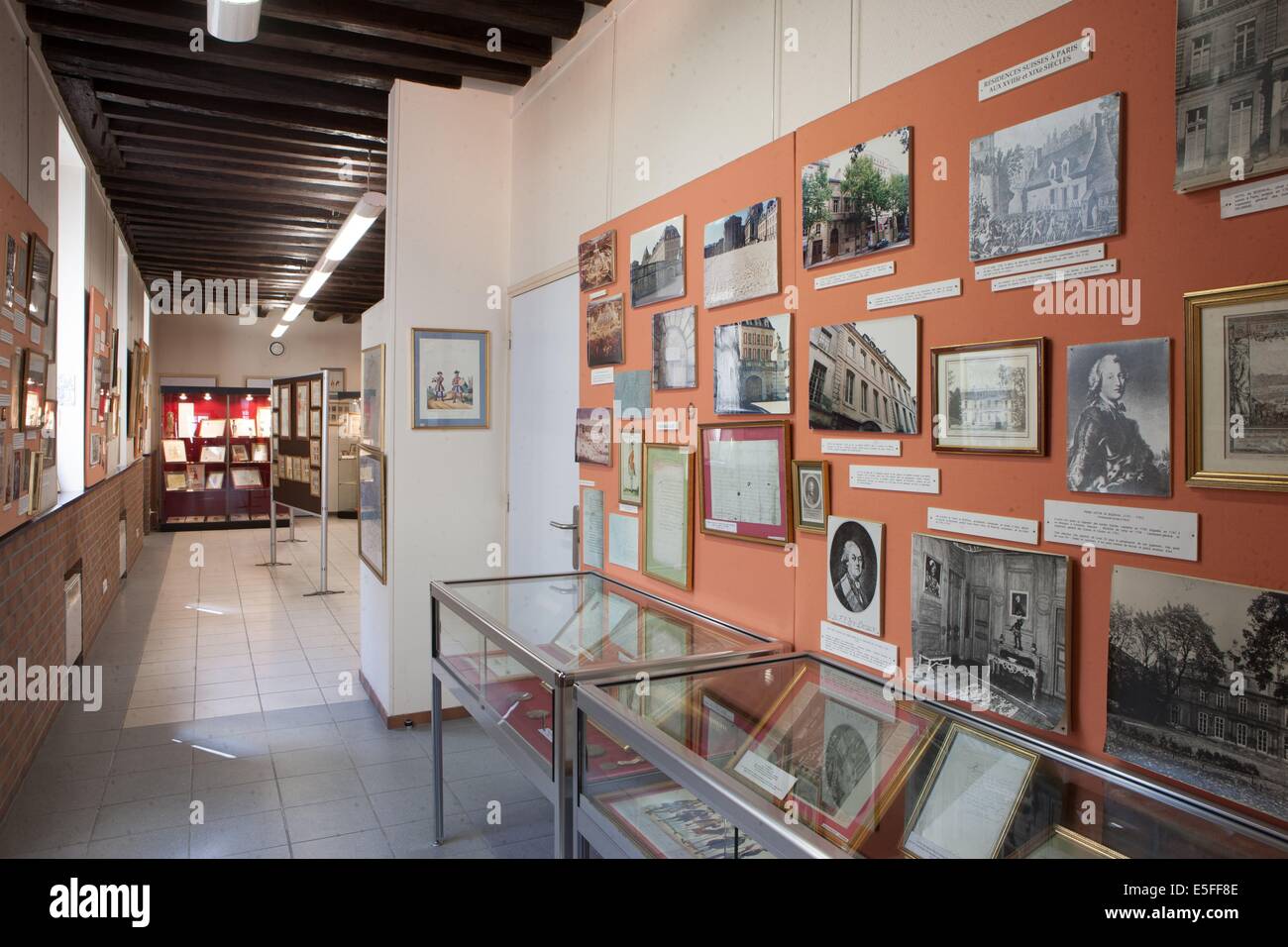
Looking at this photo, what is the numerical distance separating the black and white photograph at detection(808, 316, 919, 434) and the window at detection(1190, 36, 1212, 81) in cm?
73

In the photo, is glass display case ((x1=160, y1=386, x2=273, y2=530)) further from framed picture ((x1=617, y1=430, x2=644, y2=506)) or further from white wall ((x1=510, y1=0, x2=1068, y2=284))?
framed picture ((x1=617, y1=430, x2=644, y2=506))

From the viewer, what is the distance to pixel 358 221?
691 centimetres

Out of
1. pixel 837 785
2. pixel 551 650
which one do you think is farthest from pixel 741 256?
pixel 837 785

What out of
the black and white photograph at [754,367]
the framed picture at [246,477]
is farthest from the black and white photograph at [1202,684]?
the framed picture at [246,477]

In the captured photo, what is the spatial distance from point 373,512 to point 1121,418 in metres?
4.58

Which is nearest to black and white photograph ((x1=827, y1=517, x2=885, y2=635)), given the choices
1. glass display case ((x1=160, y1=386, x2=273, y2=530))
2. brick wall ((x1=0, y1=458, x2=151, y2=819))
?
brick wall ((x1=0, y1=458, x2=151, y2=819))

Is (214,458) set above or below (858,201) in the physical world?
→ below

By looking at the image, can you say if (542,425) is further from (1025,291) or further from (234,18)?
(1025,291)

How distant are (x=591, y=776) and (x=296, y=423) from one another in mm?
7762

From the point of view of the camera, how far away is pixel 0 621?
355cm

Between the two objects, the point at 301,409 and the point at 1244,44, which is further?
the point at 301,409

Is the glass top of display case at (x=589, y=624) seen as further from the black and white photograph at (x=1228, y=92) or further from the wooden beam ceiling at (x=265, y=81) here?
the wooden beam ceiling at (x=265, y=81)

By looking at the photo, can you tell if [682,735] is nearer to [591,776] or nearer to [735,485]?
[591,776]

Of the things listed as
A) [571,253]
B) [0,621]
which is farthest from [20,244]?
[571,253]
